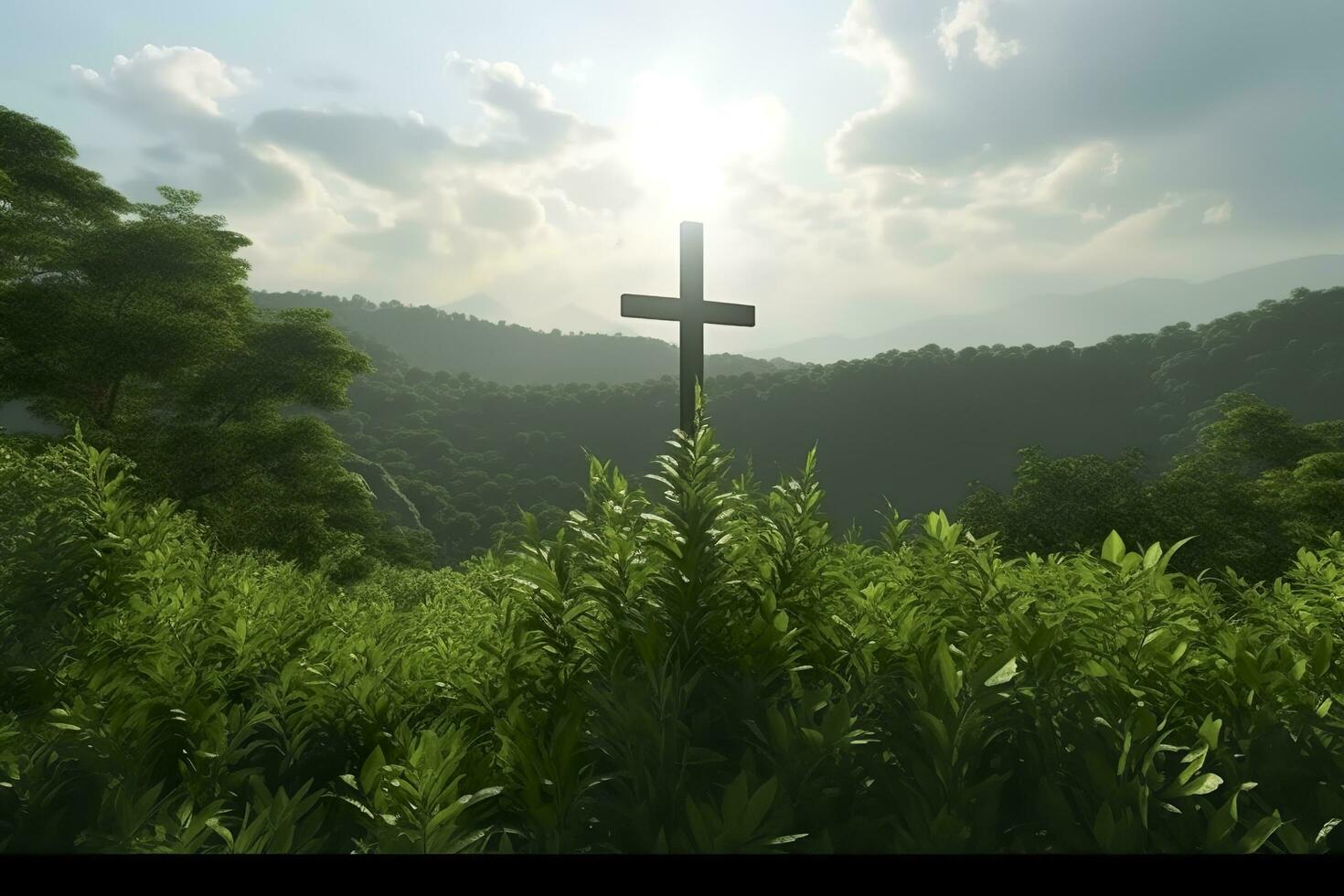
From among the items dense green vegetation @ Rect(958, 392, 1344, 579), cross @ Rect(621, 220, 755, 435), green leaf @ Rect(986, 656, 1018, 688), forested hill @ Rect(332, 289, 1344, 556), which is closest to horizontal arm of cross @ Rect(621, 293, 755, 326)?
cross @ Rect(621, 220, 755, 435)

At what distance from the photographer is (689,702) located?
2.95m

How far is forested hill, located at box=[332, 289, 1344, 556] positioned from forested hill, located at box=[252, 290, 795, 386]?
79.6 feet

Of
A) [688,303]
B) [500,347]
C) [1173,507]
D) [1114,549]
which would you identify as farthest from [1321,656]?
[500,347]

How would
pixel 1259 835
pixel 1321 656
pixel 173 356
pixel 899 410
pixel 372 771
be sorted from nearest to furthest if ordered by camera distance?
pixel 1259 835 < pixel 372 771 < pixel 1321 656 < pixel 173 356 < pixel 899 410

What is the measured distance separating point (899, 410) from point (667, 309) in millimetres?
87618

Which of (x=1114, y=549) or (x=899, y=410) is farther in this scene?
(x=899, y=410)

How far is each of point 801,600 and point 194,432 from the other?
22.0 m

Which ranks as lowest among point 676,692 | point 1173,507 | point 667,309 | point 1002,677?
point 1173,507

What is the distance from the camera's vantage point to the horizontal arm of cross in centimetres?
679

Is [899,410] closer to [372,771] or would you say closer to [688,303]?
[688,303]

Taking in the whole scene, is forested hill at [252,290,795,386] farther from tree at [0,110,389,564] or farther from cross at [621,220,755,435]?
cross at [621,220,755,435]

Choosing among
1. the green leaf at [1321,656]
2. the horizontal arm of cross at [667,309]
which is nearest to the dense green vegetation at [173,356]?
the horizontal arm of cross at [667,309]

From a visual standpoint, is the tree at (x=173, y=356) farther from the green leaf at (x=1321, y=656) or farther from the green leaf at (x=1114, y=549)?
the green leaf at (x=1321, y=656)

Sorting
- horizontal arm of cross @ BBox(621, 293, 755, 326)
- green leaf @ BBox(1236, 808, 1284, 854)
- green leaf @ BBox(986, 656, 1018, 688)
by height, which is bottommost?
green leaf @ BBox(1236, 808, 1284, 854)
